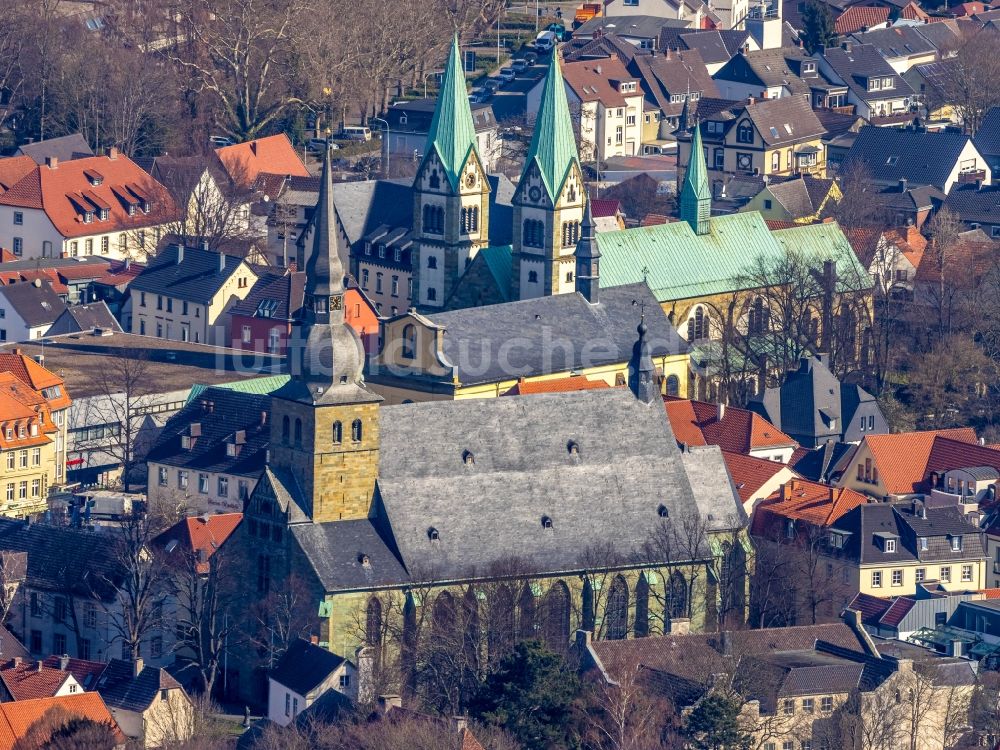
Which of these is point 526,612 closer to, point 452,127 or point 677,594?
point 677,594

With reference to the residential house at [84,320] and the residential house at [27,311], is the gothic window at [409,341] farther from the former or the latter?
the residential house at [27,311]

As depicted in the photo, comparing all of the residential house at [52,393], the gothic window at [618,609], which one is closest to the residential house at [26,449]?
the residential house at [52,393]

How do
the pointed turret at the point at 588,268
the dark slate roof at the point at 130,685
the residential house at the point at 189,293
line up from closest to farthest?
the dark slate roof at the point at 130,685 < the pointed turret at the point at 588,268 < the residential house at the point at 189,293

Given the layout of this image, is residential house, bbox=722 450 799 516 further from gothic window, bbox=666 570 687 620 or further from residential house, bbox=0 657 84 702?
residential house, bbox=0 657 84 702

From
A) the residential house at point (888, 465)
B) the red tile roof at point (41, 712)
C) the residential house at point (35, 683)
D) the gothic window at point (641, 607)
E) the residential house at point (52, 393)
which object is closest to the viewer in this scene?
the red tile roof at point (41, 712)

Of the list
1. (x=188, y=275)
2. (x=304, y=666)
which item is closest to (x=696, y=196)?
(x=188, y=275)

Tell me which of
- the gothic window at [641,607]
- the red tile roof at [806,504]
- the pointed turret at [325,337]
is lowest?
the gothic window at [641,607]

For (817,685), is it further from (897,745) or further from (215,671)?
(215,671)

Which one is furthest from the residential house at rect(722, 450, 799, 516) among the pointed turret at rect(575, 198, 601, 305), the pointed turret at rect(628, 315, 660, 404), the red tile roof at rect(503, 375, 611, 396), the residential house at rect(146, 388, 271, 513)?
the residential house at rect(146, 388, 271, 513)
